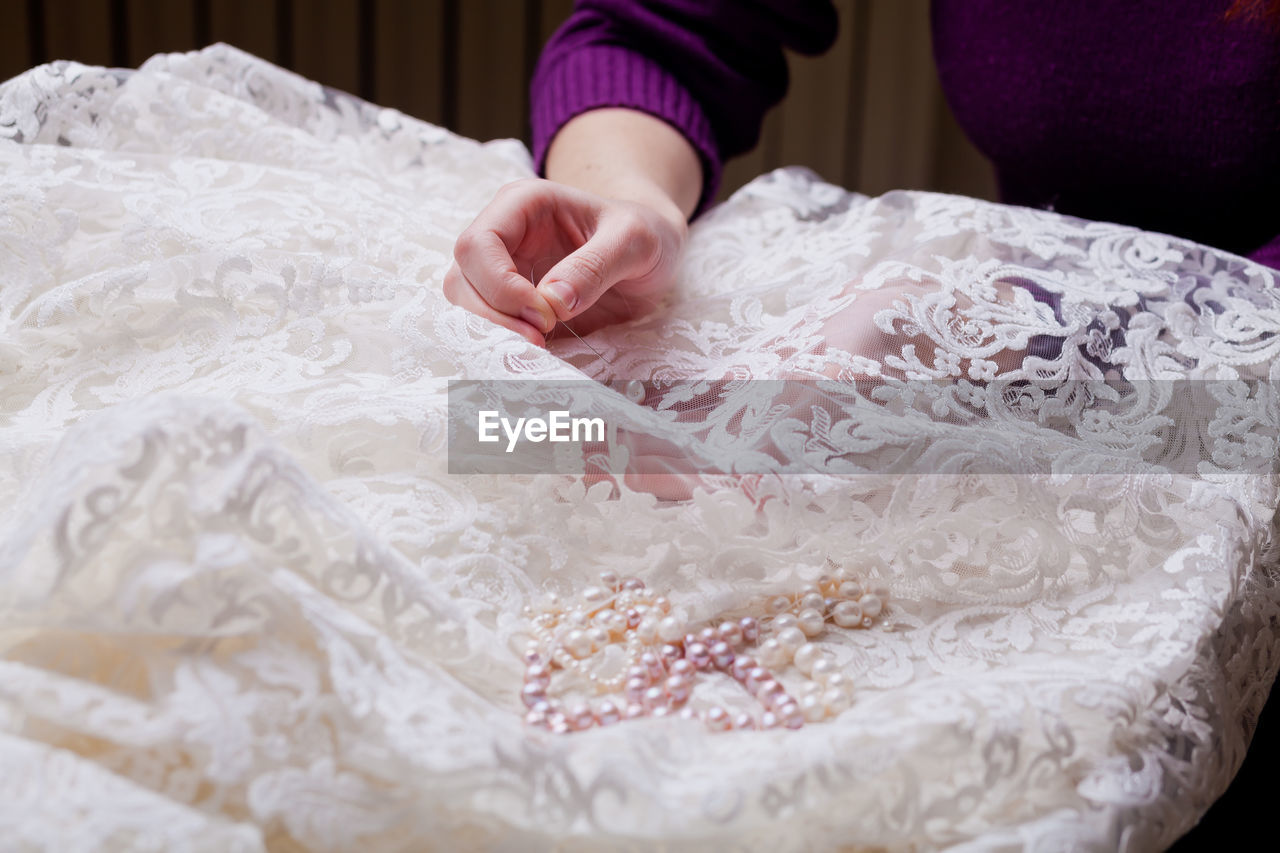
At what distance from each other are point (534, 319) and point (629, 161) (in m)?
0.31

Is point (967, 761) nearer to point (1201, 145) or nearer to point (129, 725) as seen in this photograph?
point (129, 725)

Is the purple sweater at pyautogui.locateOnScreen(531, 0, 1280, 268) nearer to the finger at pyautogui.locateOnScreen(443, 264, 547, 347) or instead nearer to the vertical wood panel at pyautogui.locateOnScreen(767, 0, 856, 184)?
the finger at pyautogui.locateOnScreen(443, 264, 547, 347)

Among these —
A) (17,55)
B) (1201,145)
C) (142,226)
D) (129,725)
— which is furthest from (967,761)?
(17,55)

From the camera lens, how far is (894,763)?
0.34 metres

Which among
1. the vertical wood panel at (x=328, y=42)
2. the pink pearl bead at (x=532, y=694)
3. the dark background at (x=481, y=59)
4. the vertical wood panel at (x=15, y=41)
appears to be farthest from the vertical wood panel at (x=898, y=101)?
the pink pearl bead at (x=532, y=694)

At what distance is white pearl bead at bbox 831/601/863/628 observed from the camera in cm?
44

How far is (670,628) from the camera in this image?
0.42 metres

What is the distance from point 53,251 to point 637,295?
1.10ft

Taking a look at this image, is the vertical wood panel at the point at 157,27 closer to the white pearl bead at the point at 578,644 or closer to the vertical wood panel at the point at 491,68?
the vertical wood panel at the point at 491,68

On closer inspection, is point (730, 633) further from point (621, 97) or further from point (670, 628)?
point (621, 97)

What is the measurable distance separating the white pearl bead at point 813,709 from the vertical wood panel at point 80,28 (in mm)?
1944

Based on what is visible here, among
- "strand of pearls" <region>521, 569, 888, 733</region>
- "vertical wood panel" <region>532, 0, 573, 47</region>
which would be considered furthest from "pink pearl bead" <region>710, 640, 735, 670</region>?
"vertical wood panel" <region>532, 0, 573, 47</region>

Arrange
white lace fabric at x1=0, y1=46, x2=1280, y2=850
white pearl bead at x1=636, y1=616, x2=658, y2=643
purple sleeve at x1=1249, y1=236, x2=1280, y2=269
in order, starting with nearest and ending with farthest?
white lace fabric at x1=0, y1=46, x2=1280, y2=850 → white pearl bead at x1=636, y1=616, x2=658, y2=643 → purple sleeve at x1=1249, y1=236, x2=1280, y2=269

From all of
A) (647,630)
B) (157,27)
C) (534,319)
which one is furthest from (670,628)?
(157,27)
